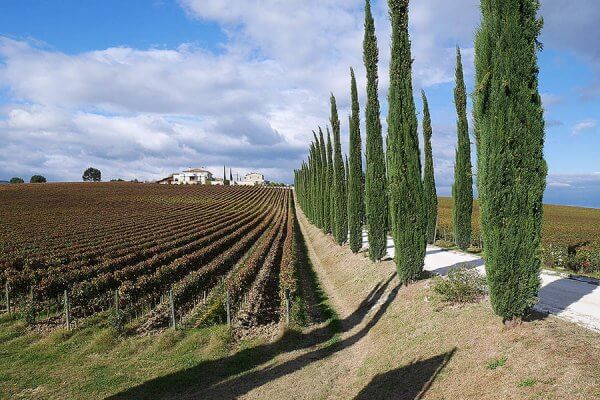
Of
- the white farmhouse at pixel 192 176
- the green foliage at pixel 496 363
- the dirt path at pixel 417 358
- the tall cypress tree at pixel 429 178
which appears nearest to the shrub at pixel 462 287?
the dirt path at pixel 417 358

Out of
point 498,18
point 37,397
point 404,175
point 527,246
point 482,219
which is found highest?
point 498,18

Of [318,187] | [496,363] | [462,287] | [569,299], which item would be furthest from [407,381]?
[318,187]

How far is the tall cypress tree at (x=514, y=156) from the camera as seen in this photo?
7336mm

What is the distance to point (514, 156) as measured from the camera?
7.41 metres

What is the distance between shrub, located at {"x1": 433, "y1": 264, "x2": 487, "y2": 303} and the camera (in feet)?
31.1

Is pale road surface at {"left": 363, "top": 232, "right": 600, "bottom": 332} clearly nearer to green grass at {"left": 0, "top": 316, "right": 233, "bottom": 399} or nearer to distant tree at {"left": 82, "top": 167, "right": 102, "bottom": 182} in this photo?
green grass at {"left": 0, "top": 316, "right": 233, "bottom": 399}

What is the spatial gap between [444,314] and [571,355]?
340cm

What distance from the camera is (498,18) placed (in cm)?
753

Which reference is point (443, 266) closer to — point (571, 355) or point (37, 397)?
point (571, 355)

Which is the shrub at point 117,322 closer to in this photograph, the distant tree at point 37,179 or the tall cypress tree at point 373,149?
the tall cypress tree at point 373,149

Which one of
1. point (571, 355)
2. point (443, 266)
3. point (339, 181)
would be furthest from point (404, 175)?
point (339, 181)

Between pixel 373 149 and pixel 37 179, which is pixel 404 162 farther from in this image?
pixel 37 179

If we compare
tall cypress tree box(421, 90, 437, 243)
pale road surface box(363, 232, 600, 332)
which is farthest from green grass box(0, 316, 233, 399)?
tall cypress tree box(421, 90, 437, 243)

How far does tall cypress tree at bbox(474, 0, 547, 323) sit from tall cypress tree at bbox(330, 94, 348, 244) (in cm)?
1807
